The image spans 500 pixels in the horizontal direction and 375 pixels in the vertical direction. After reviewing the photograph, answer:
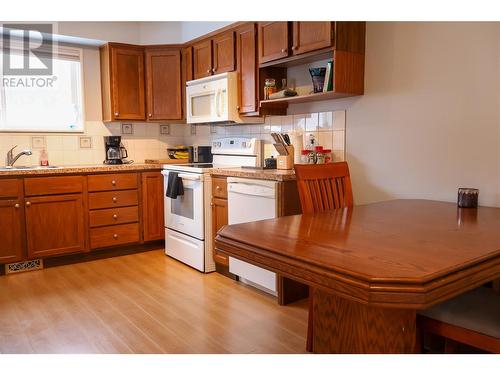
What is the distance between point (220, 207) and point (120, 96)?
1669 mm

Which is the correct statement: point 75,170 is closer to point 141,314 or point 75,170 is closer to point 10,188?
point 10,188

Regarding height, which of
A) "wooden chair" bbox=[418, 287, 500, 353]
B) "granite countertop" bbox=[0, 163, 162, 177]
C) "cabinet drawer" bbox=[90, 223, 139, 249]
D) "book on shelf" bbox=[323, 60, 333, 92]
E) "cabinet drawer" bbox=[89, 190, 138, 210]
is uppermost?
"book on shelf" bbox=[323, 60, 333, 92]

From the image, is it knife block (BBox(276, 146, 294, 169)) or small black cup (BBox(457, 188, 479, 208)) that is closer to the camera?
small black cup (BBox(457, 188, 479, 208))

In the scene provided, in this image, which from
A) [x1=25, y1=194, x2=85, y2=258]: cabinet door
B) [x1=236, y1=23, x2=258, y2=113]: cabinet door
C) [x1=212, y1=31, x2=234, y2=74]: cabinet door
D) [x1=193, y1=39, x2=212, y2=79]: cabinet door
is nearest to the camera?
[x1=236, y1=23, x2=258, y2=113]: cabinet door

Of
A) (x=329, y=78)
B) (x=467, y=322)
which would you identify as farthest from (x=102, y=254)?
(x=467, y=322)

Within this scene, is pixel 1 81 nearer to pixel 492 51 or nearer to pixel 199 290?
pixel 199 290

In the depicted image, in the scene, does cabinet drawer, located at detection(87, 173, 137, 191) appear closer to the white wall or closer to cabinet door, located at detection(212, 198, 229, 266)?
cabinet door, located at detection(212, 198, 229, 266)

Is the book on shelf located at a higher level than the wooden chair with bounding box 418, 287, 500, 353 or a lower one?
higher

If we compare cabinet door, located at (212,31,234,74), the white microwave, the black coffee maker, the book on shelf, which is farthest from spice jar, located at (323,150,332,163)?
the black coffee maker

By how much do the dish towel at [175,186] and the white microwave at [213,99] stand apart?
592mm

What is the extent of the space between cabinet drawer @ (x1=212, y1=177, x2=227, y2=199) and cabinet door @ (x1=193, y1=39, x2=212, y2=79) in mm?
1117

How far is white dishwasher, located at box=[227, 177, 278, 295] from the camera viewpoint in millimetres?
2742

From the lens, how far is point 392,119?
2.63 m
